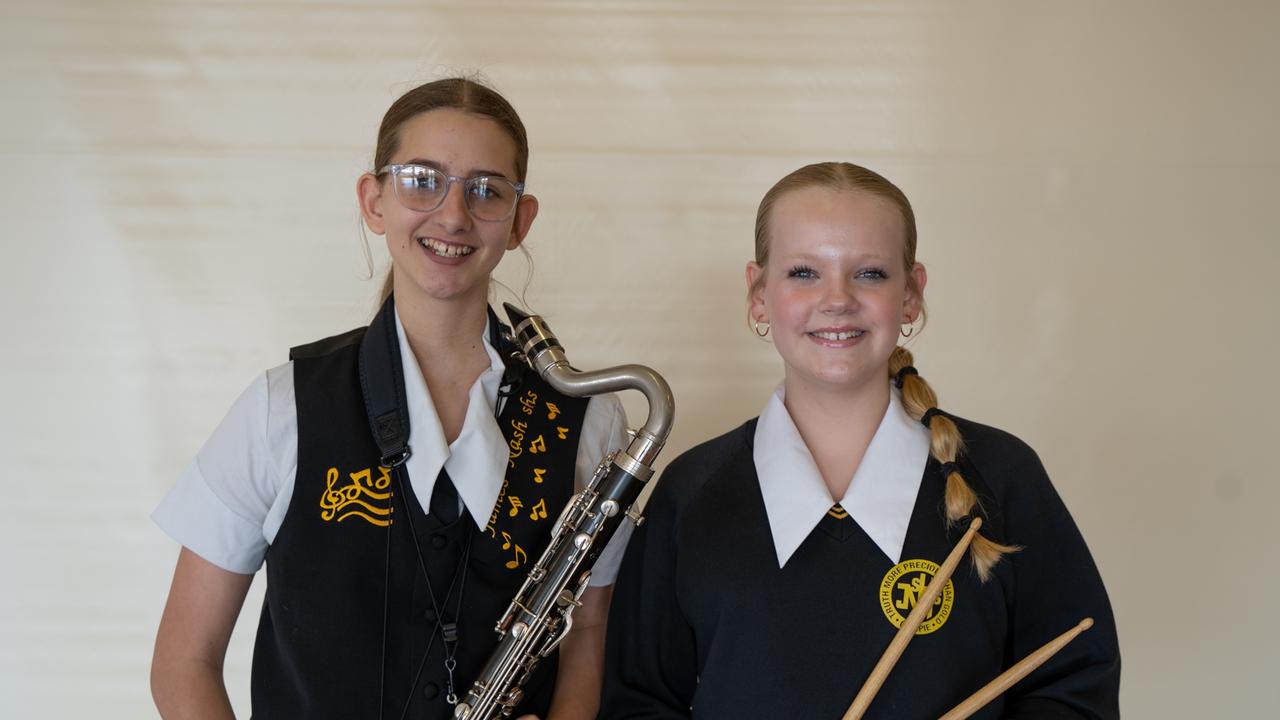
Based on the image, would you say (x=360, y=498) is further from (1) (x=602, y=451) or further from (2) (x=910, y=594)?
(2) (x=910, y=594)

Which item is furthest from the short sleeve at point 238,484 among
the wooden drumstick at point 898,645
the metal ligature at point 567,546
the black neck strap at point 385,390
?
the wooden drumstick at point 898,645

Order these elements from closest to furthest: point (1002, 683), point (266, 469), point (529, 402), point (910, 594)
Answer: point (1002, 683), point (910, 594), point (266, 469), point (529, 402)

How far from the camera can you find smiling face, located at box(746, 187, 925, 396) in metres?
1.51

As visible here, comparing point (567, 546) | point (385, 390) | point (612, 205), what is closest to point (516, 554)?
point (567, 546)

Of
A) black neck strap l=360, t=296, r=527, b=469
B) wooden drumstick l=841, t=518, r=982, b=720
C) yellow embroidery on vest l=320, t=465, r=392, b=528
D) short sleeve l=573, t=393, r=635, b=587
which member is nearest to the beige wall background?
short sleeve l=573, t=393, r=635, b=587

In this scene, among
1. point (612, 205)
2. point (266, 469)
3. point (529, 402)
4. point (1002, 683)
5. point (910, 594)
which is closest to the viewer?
point (1002, 683)

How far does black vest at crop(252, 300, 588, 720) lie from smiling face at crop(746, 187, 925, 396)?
474 millimetres

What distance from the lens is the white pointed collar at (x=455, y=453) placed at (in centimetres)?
161

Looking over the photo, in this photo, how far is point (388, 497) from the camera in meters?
1.60

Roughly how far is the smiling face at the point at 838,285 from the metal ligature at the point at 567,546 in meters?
0.22

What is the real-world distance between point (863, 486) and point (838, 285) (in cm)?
28

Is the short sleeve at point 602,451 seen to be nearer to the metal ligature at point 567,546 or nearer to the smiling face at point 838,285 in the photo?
the metal ligature at point 567,546

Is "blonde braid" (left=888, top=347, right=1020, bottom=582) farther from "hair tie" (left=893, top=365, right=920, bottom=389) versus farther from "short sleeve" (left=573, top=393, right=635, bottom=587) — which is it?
"short sleeve" (left=573, top=393, right=635, bottom=587)

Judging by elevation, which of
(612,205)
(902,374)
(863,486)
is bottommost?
(863,486)
